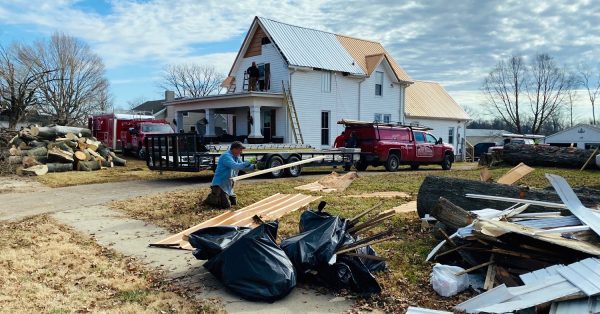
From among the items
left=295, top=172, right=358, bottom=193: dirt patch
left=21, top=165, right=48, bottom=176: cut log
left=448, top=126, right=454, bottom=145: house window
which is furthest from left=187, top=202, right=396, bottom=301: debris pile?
left=448, top=126, right=454, bottom=145: house window

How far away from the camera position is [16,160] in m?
17.7

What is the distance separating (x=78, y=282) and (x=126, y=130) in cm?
2244

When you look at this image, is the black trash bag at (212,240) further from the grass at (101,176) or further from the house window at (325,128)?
the house window at (325,128)

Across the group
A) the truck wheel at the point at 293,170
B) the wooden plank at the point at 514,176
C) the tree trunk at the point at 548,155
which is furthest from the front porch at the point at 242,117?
the wooden plank at the point at 514,176

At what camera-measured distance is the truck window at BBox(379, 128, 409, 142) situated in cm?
1967

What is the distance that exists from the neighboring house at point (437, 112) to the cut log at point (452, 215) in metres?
27.2

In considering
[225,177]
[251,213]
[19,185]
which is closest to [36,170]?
[19,185]

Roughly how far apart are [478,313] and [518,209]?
7.56ft

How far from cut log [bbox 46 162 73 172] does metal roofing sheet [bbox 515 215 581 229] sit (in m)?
16.7

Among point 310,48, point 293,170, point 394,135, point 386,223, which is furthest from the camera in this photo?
point 310,48

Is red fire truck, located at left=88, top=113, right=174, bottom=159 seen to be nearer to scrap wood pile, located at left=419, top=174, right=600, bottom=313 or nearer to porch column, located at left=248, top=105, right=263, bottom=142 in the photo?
porch column, located at left=248, top=105, right=263, bottom=142

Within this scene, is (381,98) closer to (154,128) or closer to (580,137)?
(154,128)

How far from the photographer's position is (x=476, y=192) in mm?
7195

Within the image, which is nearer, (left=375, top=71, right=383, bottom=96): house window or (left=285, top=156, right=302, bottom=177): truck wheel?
(left=285, top=156, right=302, bottom=177): truck wheel
